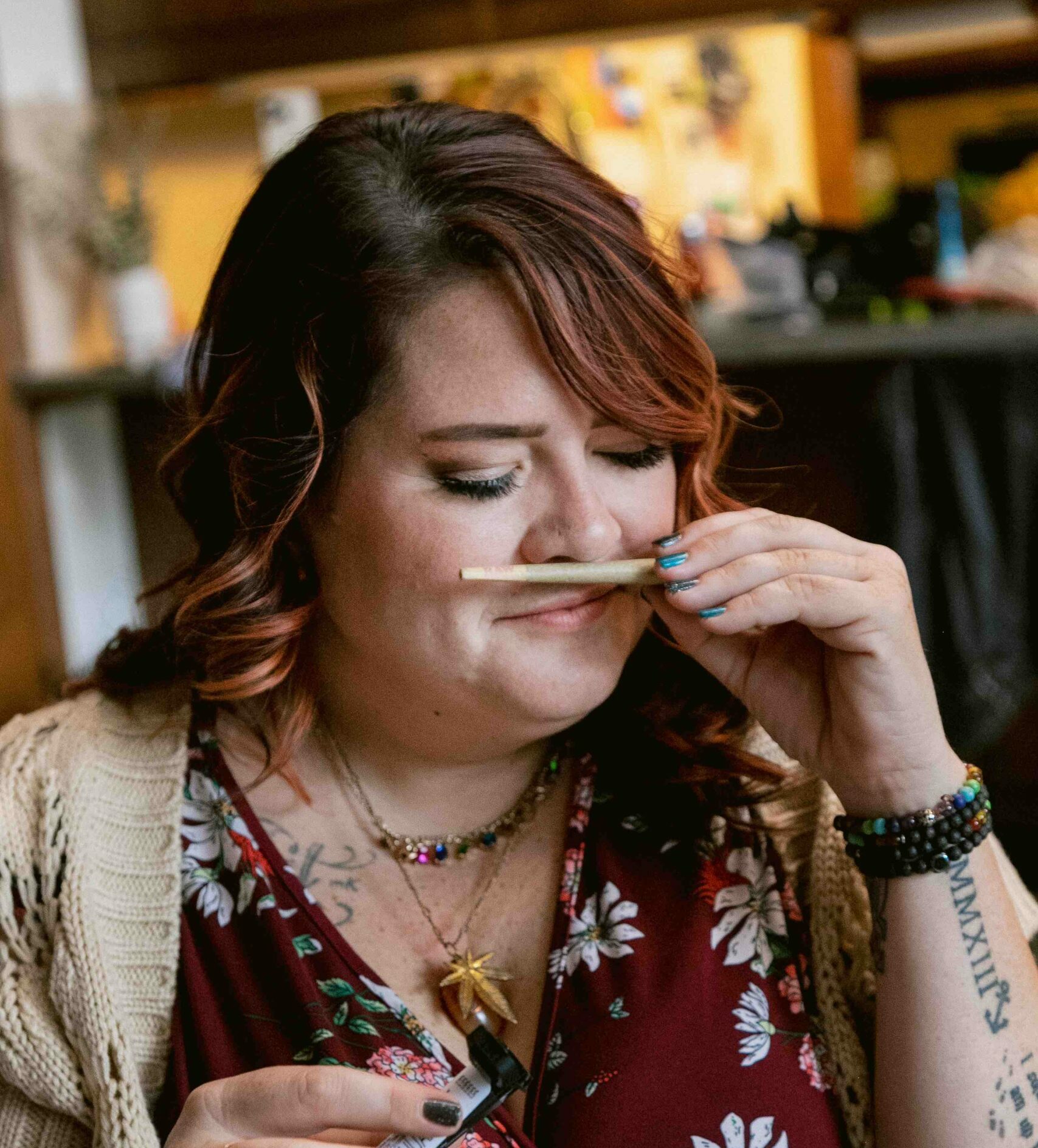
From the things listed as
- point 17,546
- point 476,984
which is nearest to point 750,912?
point 476,984

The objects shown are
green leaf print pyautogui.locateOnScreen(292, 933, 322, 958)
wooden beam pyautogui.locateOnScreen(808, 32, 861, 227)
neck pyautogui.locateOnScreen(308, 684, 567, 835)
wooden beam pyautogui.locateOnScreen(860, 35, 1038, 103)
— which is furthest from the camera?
wooden beam pyautogui.locateOnScreen(860, 35, 1038, 103)

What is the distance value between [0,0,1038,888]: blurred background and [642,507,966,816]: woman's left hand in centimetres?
143

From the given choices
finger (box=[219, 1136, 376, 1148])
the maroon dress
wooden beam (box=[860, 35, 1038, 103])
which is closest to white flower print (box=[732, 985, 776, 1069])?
the maroon dress

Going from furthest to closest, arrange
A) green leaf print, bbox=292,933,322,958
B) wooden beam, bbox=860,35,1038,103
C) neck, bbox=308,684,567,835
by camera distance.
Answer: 1. wooden beam, bbox=860,35,1038,103
2. neck, bbox=308,684,567,835
3. green leaf print, bbox=292,933,322,958

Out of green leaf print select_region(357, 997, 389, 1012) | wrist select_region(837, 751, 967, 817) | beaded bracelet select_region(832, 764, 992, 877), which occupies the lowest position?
green leaf print select_region(357, 997, 389, 1012)

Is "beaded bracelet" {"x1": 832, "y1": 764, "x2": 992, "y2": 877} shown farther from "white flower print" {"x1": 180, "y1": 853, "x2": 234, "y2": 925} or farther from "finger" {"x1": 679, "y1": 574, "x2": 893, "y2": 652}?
"white flower print" {"x1": 180, "y1": 853, "x2": 234, "y2": 925}

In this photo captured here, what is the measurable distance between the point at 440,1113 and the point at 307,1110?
0.09 metres

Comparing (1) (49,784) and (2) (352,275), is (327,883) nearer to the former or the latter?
(1) (49,784)

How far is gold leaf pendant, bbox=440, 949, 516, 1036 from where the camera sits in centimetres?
112

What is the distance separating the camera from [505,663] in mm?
1054

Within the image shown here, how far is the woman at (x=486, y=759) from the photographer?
104 centimetres

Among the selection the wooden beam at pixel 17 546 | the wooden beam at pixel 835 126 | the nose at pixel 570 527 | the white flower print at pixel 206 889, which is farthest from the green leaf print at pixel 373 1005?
the wooden beam at pixel 835 126

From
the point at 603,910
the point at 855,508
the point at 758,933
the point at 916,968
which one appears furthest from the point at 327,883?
the point at 855,508

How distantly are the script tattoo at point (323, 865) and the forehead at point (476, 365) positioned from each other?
0.40m
